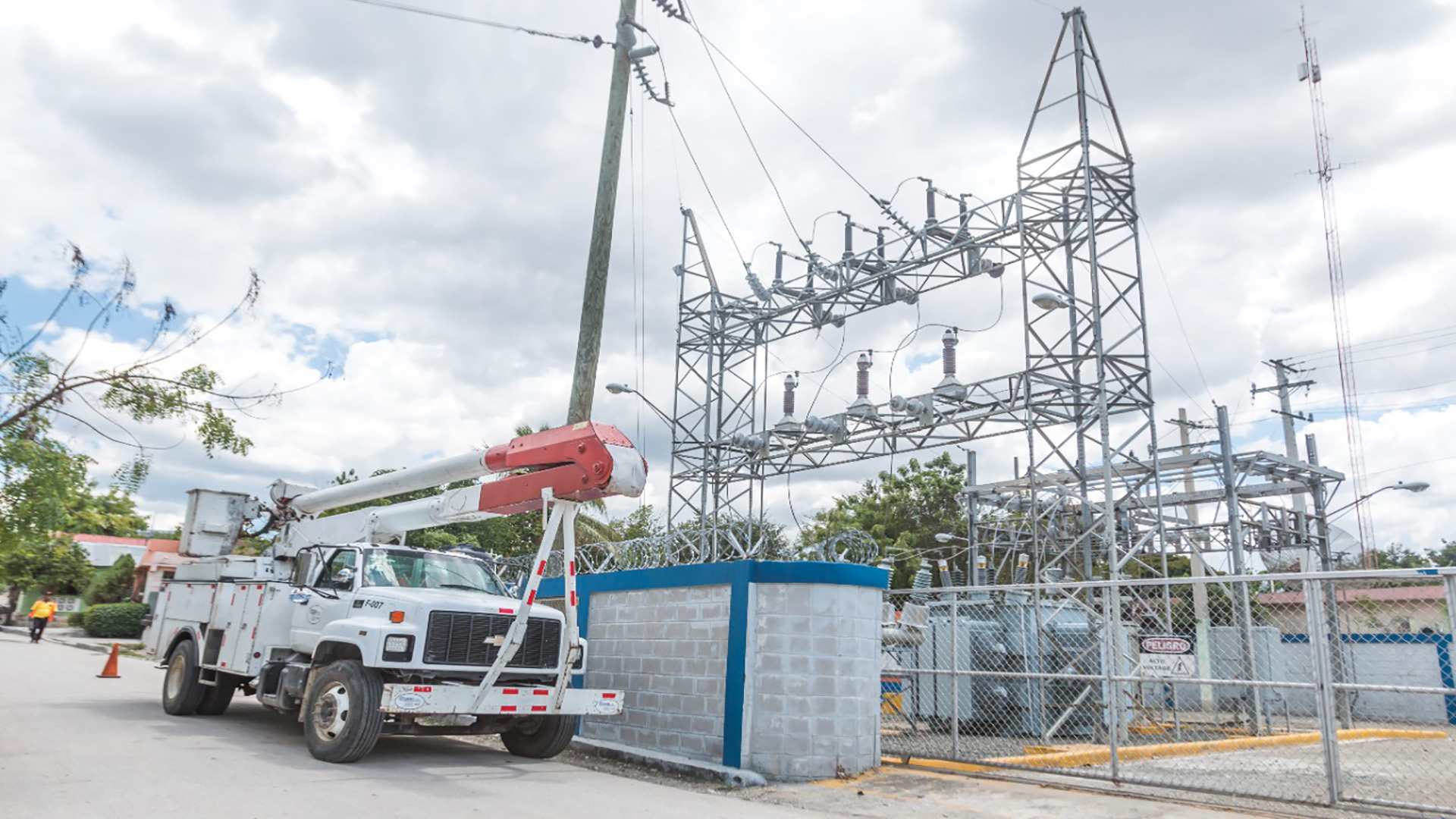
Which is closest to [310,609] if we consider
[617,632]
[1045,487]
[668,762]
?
[617,632]

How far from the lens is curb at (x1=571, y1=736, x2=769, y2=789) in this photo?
8625 millimetres

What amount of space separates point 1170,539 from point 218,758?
19.0 m

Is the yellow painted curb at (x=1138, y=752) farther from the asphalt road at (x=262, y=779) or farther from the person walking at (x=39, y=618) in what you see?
the person walking at (x=39, y=618)

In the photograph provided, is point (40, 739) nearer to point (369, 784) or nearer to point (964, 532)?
point (369, 784)

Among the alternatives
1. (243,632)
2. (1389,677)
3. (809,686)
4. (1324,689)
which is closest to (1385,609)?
(1389,677)

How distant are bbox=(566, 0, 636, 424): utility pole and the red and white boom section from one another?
7.93 feet

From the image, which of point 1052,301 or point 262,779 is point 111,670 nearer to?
point 262,779

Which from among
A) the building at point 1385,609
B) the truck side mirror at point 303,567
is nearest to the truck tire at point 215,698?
the truck side mirror at point 303,567

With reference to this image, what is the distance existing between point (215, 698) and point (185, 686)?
16.7 inches

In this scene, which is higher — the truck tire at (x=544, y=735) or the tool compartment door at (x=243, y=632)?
the tool compartment door at (x=243, y=632)

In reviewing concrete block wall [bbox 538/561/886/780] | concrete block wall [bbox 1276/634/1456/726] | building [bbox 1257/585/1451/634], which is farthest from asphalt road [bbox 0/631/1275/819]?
concrete block wall [bbox 1276/634/1456/726]

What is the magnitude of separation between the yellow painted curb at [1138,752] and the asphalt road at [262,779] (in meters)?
2.81

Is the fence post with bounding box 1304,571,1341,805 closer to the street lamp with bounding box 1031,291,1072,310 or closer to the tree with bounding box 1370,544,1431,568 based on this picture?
the street lamp with bounding box 1031,291,1072,310

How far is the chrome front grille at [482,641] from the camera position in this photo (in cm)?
877
